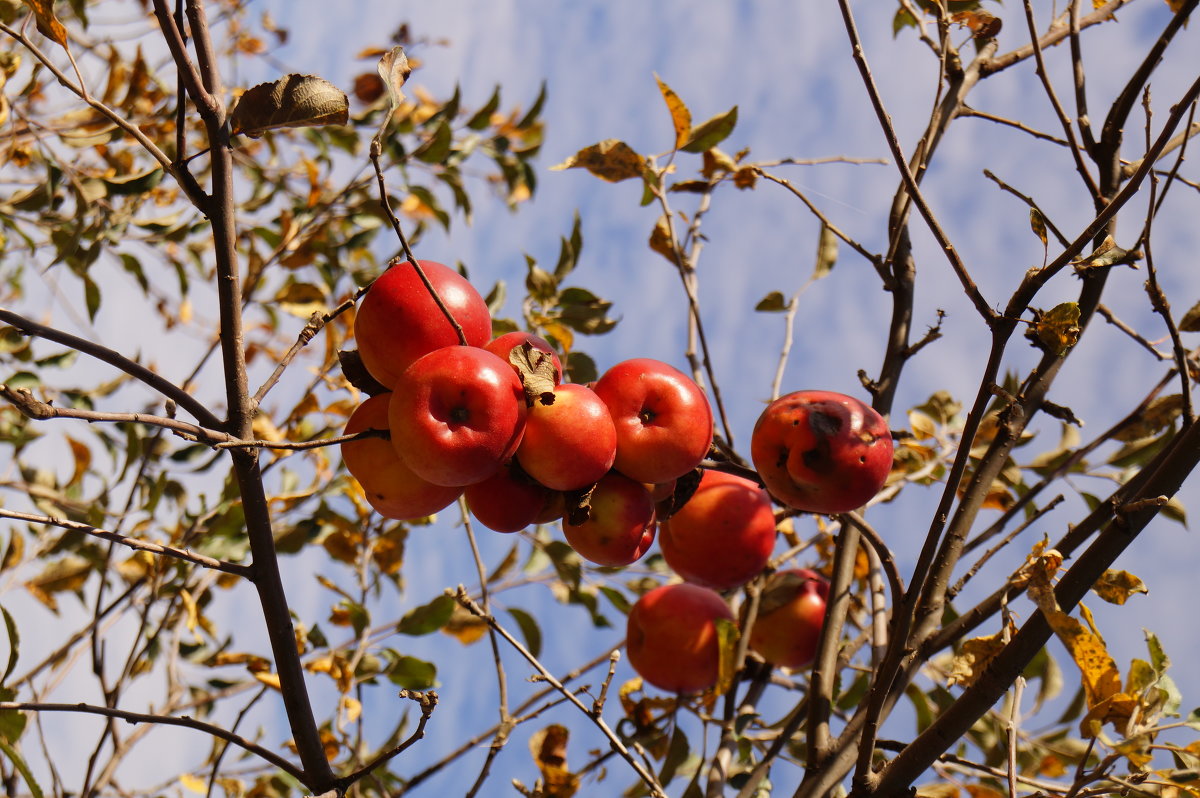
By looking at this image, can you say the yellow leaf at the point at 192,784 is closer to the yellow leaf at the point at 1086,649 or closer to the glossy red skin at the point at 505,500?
the glossy red skin at the point at 505,500

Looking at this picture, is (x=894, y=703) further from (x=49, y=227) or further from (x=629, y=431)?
(x=49, y=227)

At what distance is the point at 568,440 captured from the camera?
44.1 inches

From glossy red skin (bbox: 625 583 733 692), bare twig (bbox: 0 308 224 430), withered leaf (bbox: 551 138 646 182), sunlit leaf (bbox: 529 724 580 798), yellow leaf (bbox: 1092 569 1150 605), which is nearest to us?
bare twig (bbox: 0 308 224 430)

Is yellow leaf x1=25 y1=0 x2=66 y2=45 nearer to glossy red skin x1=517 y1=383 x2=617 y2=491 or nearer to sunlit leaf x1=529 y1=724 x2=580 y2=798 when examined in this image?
glossy red skin x1=517 y1=383 x2=617 y2=491

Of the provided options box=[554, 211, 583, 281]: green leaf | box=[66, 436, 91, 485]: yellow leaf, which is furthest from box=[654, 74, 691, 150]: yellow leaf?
box=[66, 436, 91, 485]: yellow leaf

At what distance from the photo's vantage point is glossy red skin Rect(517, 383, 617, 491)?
112 cm

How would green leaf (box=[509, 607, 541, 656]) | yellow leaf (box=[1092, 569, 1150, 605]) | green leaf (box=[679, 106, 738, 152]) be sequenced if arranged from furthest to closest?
green leaf (box=[509, 607, 541, 656]) → green leaf (box=[679, 106, 738, 152]) → yellow leaf (box=[1092, 569, 1150, 605])

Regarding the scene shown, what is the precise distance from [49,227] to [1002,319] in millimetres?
1843

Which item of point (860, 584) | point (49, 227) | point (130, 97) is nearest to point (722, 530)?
point (860, 584)

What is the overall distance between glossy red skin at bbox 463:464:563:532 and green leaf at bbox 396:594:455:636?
603 mm

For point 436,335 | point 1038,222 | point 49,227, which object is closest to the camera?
point 1038,222

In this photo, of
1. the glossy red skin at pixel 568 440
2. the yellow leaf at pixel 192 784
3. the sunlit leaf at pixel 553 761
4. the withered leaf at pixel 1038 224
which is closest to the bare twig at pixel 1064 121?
the withered leaf at pixel 1038 224

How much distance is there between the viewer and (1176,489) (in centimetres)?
103

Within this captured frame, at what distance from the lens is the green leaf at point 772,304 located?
1.95 m
